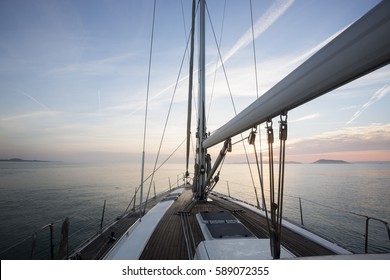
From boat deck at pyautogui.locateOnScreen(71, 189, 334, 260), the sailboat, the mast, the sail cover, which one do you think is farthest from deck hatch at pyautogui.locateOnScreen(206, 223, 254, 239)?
the mast

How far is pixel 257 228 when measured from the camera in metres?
5.98

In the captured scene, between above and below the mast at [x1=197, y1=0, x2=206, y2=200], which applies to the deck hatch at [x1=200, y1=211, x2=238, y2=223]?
below

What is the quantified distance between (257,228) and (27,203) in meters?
30.3

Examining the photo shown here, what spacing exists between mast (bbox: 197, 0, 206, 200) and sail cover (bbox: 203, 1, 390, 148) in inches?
261

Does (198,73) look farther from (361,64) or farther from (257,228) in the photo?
(361,64)

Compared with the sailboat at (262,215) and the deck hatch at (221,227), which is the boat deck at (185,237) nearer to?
the sailboat at (262,215)

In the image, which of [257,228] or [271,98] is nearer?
[271,98]

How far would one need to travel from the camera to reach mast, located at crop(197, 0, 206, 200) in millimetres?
9559

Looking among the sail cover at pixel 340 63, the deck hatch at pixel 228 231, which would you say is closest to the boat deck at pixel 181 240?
the deck hatch at pixel 228 231

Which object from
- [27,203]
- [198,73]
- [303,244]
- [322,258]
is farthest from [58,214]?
[322,258]

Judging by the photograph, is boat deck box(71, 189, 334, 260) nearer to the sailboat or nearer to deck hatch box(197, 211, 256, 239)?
the sailboat

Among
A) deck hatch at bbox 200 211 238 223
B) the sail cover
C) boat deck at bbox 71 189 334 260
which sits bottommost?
boat deck at bbox 71 189 334 260

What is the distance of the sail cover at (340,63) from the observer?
1563 mm

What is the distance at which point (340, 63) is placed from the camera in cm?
191
